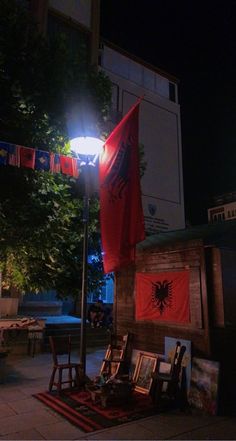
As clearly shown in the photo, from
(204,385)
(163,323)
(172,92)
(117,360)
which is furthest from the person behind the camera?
(172,92)

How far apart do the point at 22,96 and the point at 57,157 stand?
6.17 feet

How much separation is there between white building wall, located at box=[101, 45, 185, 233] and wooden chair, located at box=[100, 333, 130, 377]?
17.9 m

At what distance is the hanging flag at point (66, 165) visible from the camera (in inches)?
339

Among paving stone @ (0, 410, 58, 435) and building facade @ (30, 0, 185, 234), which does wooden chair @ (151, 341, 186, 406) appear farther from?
building facade @ (30, 0, 185, 234)

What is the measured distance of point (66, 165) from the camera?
868 cm

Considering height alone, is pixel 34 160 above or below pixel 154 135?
below

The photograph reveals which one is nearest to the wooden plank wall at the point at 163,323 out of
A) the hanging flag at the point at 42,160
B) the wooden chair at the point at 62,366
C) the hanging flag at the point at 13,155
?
the wooden chair at the point at 62,366

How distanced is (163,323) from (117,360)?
1377 millimetres

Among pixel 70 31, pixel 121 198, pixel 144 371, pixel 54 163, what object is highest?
pixel 70 31

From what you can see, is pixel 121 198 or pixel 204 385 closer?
pixel 204 385

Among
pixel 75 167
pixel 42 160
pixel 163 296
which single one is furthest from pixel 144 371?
pixel 42 160

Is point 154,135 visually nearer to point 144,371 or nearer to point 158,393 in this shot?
point 144,371

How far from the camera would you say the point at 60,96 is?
31.3ft

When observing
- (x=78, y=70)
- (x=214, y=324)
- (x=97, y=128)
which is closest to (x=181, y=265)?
(x=214, y=324)
